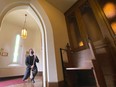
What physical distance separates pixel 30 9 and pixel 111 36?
1690mm

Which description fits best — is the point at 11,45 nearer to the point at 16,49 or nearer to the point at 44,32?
Answer: the point at 16,49

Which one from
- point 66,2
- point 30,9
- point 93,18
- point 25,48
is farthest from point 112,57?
point 25,48

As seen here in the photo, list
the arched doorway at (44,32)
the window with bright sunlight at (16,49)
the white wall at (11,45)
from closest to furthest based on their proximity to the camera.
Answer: the arched doorway at (44,32), the white wall at (11,45), the window with bright sunlight at (16,49)

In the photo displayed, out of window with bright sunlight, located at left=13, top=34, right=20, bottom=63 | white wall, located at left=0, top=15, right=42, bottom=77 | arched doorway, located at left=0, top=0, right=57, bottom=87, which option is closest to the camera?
arched doorway, located at left=0, top=0, right=57, bottom=87

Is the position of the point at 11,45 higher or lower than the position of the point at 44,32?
higher

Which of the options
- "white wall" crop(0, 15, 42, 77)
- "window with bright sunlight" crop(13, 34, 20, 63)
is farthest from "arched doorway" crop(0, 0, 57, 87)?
"window with bright sunlight" crop(13, 34, 20, 63)

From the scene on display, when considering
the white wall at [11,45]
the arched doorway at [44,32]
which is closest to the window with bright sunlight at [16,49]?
the white wall at [11,45]

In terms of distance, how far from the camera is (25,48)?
4.74 metres

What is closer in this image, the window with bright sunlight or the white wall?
the white wall

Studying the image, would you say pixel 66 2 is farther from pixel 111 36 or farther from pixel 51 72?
pixel 51 72

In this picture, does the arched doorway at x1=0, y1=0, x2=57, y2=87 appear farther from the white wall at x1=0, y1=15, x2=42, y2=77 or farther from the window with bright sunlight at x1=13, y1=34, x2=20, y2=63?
the window with bright sunlight at x1=13, y1=34, x2=20, y2=63

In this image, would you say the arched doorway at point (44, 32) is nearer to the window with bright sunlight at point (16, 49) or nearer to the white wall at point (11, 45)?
the white wall at point (11, 45)

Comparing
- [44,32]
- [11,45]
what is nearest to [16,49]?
[11,45]

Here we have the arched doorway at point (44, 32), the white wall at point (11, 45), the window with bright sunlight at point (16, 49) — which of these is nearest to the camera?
the arched doorway at point (44, 32)
